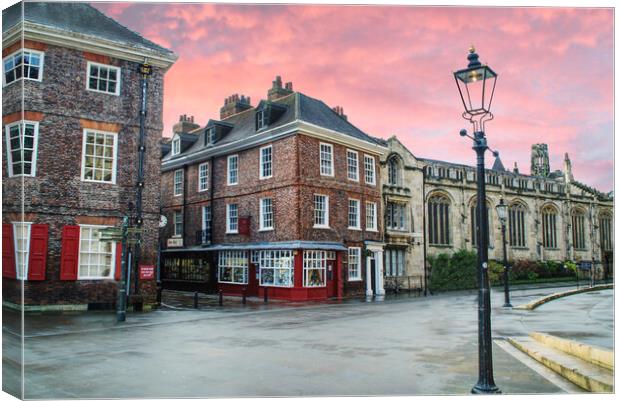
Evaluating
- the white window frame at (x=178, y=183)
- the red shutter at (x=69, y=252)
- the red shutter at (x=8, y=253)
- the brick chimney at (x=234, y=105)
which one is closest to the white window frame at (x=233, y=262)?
the white window frame at (x=178, y=183)

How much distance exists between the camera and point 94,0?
9086mm

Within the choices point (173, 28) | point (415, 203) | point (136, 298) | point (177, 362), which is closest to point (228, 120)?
point (415, 203)

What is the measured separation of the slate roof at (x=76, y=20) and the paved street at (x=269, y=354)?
521 cm

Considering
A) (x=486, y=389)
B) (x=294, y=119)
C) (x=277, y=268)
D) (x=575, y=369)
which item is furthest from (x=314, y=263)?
(x=486, y=389)

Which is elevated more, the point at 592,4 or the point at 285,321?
the point at 592,4

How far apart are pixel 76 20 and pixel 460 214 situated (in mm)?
28018

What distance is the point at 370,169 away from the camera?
96.2 ft

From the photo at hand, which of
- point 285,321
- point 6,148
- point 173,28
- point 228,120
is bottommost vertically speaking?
point 285,321

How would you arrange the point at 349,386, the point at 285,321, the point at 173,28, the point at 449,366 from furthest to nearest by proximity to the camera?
the point at 285,321, the point at 173,28, the point at 449,366, the point at 349,386

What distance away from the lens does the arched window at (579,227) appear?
26884mm

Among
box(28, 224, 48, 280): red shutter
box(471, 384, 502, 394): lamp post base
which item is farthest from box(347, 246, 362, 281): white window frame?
box(471, 384, 502, 394): lamp post base

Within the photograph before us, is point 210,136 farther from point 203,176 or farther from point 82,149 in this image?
point 82,149

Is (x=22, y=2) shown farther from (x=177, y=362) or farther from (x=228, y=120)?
(x=228, y=120)

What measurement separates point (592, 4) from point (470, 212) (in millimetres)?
28971
